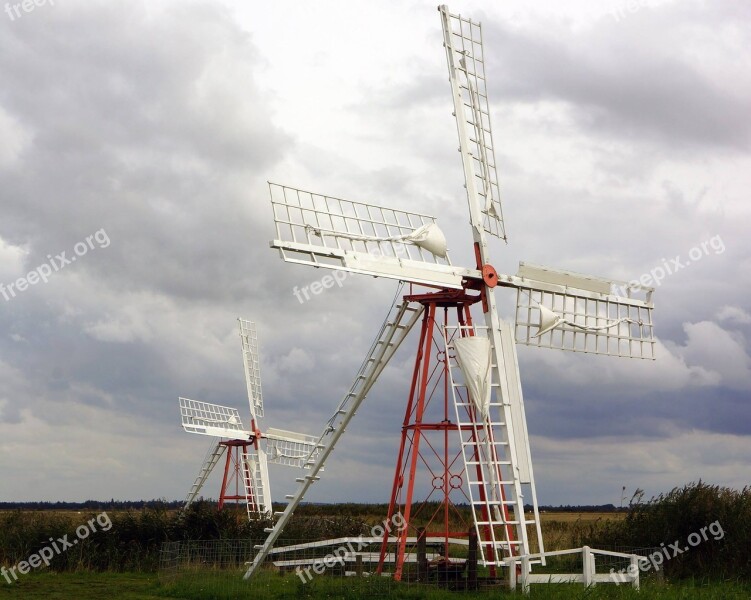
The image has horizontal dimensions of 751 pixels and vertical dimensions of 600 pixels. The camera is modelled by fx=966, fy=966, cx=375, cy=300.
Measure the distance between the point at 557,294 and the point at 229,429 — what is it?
26605 mm

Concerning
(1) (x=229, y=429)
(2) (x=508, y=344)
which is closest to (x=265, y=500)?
(1) (x=229, y=429)

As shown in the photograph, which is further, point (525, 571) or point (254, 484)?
point (254, 484)

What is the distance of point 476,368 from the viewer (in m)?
19.2

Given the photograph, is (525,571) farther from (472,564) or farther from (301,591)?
(301,591)

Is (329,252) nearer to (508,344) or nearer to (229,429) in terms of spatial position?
(508,344)

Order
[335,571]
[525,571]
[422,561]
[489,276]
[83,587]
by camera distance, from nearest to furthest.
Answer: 1. [525,571]
2. [422,561]
3. [489,276]
4. [335,571]
5. [83,587]

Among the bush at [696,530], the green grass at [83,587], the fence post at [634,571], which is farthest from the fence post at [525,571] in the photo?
the green grass at [83,587]

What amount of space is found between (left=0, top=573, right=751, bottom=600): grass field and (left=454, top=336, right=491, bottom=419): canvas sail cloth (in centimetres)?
371

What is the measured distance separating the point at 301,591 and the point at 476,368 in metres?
5.50

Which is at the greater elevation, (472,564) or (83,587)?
(472,564)

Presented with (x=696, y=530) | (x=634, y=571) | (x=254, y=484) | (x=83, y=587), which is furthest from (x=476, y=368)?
(x=254, y=484)

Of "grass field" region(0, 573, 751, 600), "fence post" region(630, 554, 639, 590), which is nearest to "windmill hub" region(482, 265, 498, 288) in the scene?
"fence post" region(630, 554, 639, 590)

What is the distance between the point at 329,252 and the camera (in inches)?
701

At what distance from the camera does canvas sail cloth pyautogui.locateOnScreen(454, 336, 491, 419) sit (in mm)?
19250
